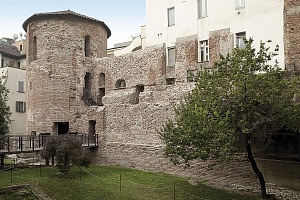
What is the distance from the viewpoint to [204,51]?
71.7 ft

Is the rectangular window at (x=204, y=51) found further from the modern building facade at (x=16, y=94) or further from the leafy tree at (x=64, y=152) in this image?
the modern building facade at (x=16, y=94)

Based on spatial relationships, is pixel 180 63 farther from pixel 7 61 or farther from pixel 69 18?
pixel 7 61

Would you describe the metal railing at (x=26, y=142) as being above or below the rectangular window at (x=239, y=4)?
below

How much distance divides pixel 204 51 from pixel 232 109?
885 centimetres

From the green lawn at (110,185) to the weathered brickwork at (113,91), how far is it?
1837 millimetres

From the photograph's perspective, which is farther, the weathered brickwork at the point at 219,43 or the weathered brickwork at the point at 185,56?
the weathered brickwork at the point at 185,56

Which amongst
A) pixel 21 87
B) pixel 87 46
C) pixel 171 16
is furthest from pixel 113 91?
pixel 21 87

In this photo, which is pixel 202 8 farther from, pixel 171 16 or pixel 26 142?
pixel 26 142

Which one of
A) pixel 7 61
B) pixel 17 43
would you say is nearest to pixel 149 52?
pixel 7 61

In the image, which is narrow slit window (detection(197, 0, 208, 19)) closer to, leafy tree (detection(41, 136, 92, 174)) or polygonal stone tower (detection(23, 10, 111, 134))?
polygonal stone tower (detection(23, 10, 111, 134))

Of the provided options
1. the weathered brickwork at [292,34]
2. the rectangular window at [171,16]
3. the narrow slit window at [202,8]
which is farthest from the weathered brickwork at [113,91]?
the weathered brickwork at [292,34]

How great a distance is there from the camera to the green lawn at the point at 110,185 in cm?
1478

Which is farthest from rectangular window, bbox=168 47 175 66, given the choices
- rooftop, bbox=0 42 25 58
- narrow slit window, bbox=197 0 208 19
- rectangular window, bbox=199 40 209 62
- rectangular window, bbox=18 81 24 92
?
rooftop, bbox=0 42 25 58

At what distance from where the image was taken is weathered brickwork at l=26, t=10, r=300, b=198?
20328mm
